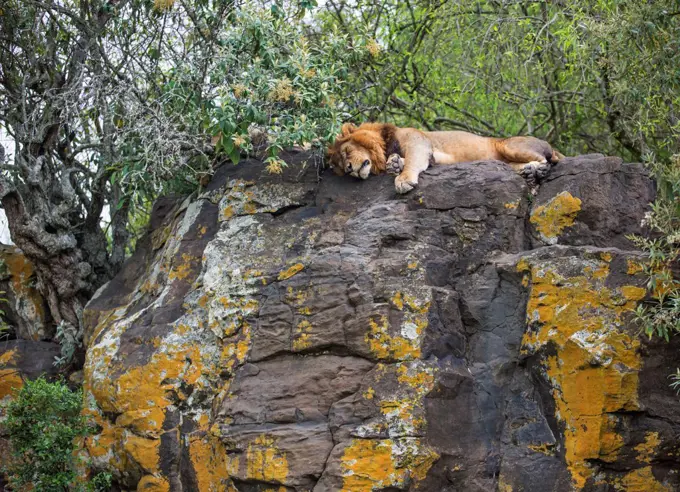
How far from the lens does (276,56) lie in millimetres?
7430

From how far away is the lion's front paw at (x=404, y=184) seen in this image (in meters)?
6.62

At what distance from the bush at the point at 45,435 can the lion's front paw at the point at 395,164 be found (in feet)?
10.7

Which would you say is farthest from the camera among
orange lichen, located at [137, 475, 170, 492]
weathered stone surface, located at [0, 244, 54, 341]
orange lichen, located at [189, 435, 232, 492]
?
weathered stone surface, located at [0, 244, 54, 341]

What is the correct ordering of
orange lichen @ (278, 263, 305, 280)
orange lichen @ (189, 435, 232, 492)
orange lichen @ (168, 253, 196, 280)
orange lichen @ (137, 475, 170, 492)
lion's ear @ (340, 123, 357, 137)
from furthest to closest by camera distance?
1. lion's ear @ (340, 123, 357, 137)
2. orange lichen @ (168, 253, 196, 280)
3. orange lichen @ (278, 263, 305, 280)
4. orange lichen @ (137, 475, 170, 492)
5. orange lichen @ (189, 435, 232, 492)

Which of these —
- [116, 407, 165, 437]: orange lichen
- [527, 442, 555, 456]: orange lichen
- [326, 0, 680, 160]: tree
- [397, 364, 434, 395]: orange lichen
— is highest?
[326, 0, 680, 160]: tree

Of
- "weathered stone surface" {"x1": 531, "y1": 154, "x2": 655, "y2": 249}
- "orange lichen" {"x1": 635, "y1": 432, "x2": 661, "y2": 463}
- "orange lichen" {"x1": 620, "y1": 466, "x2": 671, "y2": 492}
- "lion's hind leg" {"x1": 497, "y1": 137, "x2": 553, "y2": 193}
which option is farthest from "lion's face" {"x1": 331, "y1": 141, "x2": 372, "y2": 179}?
"orange lichen" {"x1": 620, "y1": 466, "x2": 671, "y2": 492}

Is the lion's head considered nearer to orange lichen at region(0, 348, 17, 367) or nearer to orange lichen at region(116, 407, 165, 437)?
orange lichen at region(116, 407, 165, 437)

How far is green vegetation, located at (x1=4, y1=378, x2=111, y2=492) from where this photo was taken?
6.56m

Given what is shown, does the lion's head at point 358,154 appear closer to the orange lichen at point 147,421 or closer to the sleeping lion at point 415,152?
the sleeping lion at point 415,152

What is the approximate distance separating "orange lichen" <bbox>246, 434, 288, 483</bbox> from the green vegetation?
1.45 m

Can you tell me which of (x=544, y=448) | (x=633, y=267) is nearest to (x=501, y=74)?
(x=633, y=267)

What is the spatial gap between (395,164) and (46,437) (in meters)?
3.61

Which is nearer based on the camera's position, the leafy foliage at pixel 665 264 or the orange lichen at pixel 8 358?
the leafy foliage at pixel 665 264

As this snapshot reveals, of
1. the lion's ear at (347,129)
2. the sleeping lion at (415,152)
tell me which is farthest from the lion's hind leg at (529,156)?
the lion's ear at (347,129)
